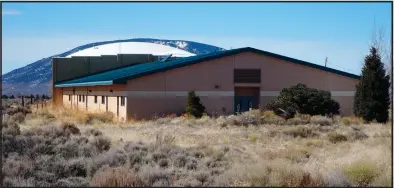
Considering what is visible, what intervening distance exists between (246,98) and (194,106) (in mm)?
4967

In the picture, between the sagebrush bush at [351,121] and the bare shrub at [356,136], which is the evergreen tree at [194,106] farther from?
the bare shrub at [356,136]

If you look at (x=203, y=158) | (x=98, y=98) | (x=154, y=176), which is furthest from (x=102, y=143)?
(x=98, y=98)

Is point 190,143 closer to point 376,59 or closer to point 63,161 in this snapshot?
point 63,161

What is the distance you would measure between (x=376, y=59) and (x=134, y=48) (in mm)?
44986

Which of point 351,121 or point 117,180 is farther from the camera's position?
point 351,121

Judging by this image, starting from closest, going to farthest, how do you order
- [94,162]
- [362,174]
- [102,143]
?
[362,174] < [94,162] < [102,143]

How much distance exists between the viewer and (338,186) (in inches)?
437

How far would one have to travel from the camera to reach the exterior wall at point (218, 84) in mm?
35156

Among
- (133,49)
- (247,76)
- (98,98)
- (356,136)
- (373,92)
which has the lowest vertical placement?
(356,136)

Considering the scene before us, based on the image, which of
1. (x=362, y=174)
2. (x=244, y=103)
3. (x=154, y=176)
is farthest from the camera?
(x=244, y=103)

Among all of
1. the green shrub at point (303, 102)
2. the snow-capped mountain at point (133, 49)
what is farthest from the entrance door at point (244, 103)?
the snow-capped mountain at point (133, 49)

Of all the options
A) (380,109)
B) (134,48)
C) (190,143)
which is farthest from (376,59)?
(134,48)

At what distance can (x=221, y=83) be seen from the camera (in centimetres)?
3681

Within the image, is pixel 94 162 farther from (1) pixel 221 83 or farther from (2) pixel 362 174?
(1) pixel 221 83
